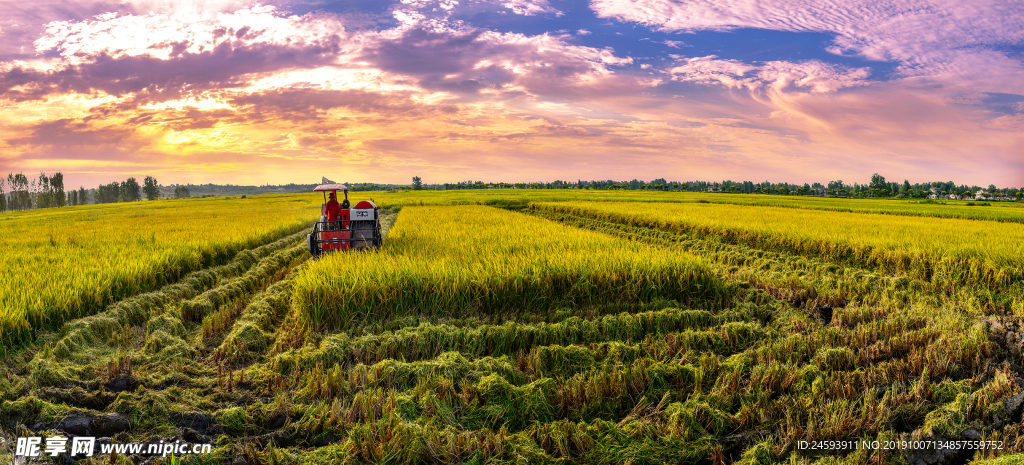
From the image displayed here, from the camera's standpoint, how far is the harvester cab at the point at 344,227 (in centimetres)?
1007

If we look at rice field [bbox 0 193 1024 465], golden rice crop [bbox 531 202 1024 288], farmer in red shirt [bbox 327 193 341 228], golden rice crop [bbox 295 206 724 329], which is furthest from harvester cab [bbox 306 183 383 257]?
golden rice crop [bbox 531 202 1024 288]

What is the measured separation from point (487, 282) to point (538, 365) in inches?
83.3

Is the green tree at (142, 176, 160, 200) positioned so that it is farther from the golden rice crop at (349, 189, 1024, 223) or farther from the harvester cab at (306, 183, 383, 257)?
the harvester cab at (306, 183, 383, 257)

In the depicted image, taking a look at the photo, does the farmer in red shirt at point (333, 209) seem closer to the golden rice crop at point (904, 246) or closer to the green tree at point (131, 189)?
the golden rice crop at point (904, 246)

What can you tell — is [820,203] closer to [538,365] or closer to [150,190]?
[538,365]

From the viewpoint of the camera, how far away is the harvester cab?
10.1 meters

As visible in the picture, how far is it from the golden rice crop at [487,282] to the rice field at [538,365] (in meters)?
0.03

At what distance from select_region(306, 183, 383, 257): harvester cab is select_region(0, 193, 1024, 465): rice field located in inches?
71.0

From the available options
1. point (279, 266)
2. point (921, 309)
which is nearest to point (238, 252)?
point (279, 266)

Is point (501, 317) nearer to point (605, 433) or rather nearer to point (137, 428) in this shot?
point (605, 433)

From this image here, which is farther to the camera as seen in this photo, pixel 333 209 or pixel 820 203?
pixel 820 203

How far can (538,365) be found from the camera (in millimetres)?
4621

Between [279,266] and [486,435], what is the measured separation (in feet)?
32.5

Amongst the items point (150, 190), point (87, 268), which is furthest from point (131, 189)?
point (87, 268)
